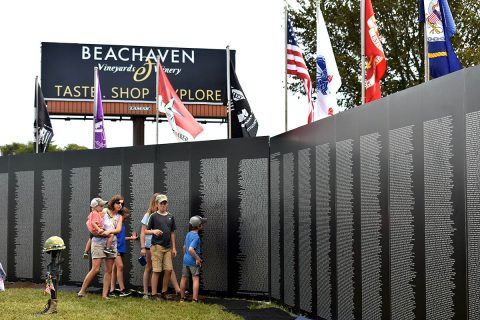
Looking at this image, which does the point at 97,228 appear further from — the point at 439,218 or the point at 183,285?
the point at 439,218

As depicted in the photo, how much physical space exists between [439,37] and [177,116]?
355 inches

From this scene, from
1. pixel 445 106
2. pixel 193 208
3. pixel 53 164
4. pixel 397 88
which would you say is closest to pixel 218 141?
pixel 193 208

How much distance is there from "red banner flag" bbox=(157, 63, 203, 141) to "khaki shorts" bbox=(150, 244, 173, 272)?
7.12m

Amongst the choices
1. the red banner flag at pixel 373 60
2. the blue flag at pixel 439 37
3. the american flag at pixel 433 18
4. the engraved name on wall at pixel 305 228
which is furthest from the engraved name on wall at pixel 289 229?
the american flag at pixel 433 18

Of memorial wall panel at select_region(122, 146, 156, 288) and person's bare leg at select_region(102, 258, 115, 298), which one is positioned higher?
memorial wall panel at select_region(122, 146, 156, 288)

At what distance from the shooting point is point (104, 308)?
13797 mm

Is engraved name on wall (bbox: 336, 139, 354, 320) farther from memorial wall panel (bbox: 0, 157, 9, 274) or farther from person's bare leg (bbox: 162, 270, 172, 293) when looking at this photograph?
memorial wall panel (bbox: 0, 157, 9, 274)

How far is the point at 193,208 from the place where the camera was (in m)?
15.8

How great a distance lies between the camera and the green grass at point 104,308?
41.7ft

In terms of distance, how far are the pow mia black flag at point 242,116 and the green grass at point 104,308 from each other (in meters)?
8.26

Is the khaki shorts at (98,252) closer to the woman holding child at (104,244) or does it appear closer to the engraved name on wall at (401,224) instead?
the woman holding child at (104,244)

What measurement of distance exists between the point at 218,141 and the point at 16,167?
5794 millimetres

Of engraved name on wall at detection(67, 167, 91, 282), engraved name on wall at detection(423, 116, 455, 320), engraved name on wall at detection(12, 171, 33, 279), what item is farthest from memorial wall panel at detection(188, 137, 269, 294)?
engraved name on wall at detection(423, 116, 455, 320)

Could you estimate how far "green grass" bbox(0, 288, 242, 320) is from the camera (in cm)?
1270
